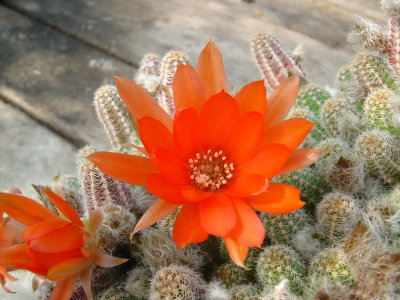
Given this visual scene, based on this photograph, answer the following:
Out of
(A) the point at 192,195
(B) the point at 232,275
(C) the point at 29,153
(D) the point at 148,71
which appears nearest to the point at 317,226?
(B) the point at 232,275

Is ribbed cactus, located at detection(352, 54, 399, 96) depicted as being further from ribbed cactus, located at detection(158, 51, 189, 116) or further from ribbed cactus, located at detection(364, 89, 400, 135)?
ribbed cactus, located at detection(158, 51, 189, 116)

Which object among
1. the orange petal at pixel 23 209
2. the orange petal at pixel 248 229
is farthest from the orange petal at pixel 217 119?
the orange petal at pixel 23 209

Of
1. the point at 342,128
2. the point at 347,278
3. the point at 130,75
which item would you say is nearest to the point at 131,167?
the point at 347,278

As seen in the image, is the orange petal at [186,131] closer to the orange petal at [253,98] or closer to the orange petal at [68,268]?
the orange petal at [253,98]

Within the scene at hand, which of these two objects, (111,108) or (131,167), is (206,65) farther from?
(111,108)

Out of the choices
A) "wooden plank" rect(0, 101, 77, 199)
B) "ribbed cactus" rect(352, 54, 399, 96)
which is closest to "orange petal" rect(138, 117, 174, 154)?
"ribbed cactus" rect(352, 54, 399, 96)

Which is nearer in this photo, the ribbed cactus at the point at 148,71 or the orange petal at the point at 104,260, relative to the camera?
the orange petal at the point at 104,260
